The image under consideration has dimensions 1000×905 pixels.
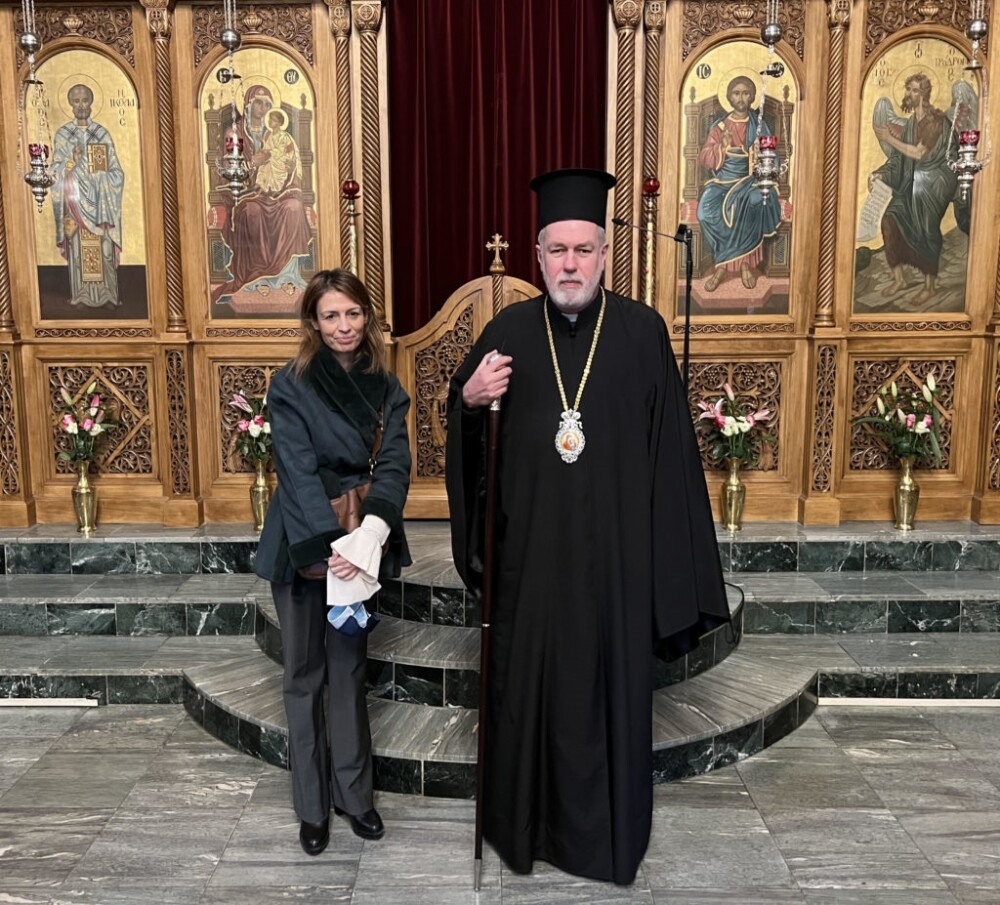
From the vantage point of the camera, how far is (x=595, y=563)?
2971 millimetres

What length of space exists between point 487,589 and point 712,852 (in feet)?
4.30

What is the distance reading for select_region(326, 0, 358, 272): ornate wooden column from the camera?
18.4ft

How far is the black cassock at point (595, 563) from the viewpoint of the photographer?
2.95 meters

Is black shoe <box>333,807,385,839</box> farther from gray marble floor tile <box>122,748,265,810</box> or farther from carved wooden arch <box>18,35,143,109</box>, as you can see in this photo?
carved wooden arch <box>18,35,143,109</box>

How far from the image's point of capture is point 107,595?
509 centimetres

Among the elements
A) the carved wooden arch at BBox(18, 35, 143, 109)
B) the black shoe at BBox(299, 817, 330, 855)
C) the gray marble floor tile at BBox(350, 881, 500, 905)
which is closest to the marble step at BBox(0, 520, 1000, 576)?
the black shoe at BBox(299, 817, 330, 855)

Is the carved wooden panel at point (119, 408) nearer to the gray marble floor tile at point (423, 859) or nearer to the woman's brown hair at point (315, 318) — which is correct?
the woman's brown hair at point (315, 318)

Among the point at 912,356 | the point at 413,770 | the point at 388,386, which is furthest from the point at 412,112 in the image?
the point at 413,770

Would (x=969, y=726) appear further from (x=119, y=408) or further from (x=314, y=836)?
(x=119, y=408)

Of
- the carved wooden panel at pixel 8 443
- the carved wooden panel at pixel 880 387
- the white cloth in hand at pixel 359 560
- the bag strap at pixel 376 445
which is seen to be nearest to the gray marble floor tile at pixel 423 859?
the white cloth in hand at pixel 359 560

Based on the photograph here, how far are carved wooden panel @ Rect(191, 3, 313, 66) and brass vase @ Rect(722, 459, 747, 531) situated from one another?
149 inches

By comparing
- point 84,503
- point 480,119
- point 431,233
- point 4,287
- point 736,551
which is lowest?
point 736,551

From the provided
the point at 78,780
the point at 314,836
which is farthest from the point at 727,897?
the point at 78,780

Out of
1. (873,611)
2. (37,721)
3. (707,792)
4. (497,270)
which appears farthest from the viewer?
(497,270)
